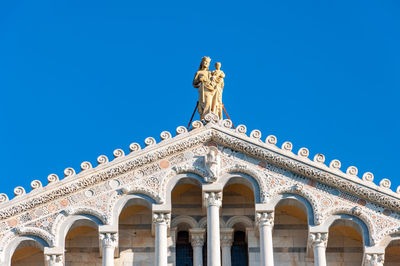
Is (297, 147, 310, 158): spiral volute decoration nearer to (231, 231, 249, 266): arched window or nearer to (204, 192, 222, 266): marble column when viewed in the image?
(204, 192, 222, 266): marble column

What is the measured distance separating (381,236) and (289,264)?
1.86 meters

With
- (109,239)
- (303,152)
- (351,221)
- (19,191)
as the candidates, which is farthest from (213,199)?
(19,191)

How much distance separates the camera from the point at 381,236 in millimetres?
32719

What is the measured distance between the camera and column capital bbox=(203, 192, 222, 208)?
1305 inches

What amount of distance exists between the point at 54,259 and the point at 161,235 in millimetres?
2033

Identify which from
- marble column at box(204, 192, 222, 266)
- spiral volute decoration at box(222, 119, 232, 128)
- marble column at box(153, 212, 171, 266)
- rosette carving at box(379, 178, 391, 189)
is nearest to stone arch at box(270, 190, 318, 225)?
marble column at box(204, 192, 222, 266)

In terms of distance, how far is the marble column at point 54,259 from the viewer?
107ft

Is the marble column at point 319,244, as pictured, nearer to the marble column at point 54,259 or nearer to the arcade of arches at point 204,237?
the arcade of arches at point 204,237

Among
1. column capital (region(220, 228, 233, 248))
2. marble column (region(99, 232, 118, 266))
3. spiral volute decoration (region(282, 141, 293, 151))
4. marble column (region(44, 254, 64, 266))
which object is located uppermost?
spiral volute decoration (region(282, 141, 293, 151))

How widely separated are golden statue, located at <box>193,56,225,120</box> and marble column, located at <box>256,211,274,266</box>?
253 cm

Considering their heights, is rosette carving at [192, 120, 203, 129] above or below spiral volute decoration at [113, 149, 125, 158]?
above

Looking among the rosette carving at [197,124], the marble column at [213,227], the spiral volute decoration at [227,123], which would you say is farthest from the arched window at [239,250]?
the rosette carving at [197,124]

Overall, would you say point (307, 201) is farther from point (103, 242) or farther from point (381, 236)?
point (103, 242)

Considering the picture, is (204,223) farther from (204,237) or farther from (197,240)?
(197,240)
